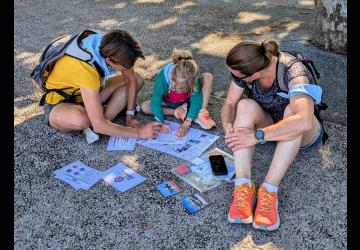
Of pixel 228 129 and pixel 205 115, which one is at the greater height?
pixel 228 129

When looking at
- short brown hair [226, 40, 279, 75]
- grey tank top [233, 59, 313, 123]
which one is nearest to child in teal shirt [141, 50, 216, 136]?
grey tank top [233, 59, 313, 123]

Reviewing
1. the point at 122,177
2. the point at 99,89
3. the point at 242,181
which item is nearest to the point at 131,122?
the point at 99,89

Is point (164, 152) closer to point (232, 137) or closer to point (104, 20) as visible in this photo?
point (232, 137)

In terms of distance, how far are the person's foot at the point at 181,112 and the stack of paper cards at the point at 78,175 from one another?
948mm

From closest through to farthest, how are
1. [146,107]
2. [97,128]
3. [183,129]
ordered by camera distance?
1. [97,128]
2. [183,129]
3. [146,107]

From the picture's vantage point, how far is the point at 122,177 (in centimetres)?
319

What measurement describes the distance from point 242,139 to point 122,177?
921mm

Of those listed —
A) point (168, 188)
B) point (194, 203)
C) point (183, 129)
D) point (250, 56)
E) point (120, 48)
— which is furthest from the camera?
point (183, 129)

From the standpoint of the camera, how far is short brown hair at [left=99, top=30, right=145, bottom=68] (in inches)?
125

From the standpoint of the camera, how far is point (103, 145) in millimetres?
3580

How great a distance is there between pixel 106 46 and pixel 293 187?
65.2 inches

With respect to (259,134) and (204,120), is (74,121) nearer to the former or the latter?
(204,120)
